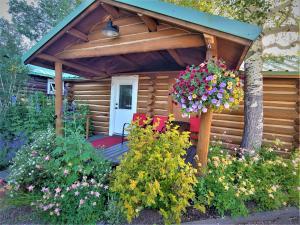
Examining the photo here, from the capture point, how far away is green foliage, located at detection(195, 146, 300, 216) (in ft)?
9.16

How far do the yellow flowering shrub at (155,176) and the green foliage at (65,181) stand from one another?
410mm

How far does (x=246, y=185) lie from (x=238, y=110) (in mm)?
2825

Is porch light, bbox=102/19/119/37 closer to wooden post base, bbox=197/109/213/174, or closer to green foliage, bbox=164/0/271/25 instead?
wooden post base, bbox=197/109/213/174

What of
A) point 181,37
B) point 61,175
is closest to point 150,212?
point 61,175

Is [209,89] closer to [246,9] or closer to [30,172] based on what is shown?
[30,172]

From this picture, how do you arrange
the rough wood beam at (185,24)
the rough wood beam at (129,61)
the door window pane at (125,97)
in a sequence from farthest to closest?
the door window pane at (125,97), the rough wood beam at (129,61), the rough wood beam at (185,24)

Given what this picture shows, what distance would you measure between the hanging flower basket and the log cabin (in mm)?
419

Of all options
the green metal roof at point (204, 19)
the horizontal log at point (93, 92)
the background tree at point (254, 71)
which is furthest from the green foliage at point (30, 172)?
the horizontal log at point (93, 92)

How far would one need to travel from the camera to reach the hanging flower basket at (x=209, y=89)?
8.93ft

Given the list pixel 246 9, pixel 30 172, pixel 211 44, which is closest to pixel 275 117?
pixel 246 9

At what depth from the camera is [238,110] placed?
5445 millimetres

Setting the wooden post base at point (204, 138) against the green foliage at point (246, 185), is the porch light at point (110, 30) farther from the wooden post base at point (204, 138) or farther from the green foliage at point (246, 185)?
the green foliage at point (246, 185)

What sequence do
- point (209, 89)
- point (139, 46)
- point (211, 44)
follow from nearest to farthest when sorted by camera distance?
point (209, 89)
point (211, 44)
point (139, 46)

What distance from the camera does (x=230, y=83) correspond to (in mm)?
2695
